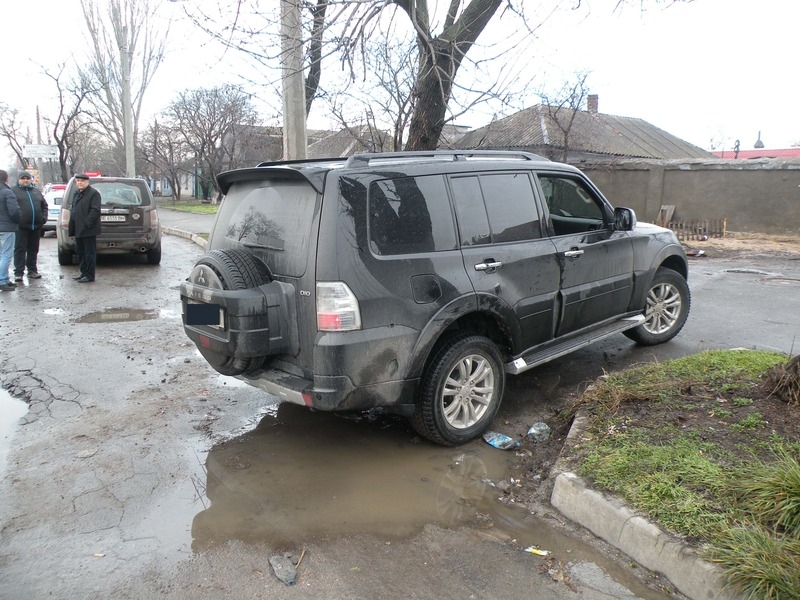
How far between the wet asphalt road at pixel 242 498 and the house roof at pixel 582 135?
21168 mm

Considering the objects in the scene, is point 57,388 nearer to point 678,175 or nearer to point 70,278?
point 70,278

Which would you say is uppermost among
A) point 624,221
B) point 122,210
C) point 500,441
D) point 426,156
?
point 426,156

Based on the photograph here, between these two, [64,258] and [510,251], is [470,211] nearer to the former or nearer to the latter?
[510,251]

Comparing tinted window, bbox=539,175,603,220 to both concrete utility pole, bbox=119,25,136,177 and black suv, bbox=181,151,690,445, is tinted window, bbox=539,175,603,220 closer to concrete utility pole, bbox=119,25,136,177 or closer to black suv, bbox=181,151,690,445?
black suv, bbox=181,151,690,445

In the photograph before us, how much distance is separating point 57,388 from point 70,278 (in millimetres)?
6281

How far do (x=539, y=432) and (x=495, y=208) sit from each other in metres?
1.66

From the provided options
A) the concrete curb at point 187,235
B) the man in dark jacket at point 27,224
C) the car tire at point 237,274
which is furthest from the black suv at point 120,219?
the car tire at point 237,274

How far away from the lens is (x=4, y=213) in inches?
374

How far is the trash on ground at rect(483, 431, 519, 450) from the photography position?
4277 millimetres

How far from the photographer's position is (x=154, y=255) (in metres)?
12.6

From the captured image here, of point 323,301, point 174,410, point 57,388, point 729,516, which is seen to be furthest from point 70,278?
point 729,516

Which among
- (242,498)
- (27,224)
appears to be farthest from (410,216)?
(27,224)

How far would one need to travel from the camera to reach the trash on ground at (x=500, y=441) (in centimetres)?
428

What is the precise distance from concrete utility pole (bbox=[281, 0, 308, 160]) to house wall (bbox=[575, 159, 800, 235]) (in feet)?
47.6
